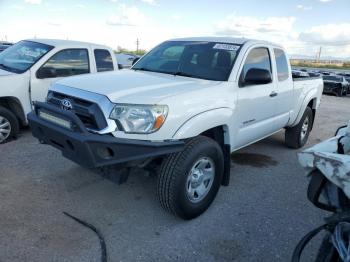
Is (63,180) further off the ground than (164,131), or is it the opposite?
(164,131)

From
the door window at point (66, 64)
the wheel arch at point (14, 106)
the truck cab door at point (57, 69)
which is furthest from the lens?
the door window at point (66, 64)

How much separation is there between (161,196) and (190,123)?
30.0 inches

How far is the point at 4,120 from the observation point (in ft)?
18.4

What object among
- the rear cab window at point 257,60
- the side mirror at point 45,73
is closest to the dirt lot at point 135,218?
the rear cab window at point 257,60

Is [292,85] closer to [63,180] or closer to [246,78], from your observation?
[246,78]

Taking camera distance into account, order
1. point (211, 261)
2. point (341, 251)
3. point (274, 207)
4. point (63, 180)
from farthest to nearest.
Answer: point (63, 180), point (274, 207), point (211, 261), point (341, 251)

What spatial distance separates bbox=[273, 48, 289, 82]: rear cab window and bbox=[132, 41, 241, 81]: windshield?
1.12 meters

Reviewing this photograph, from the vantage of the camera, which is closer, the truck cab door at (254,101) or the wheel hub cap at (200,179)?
the wheel hub cap at (200,179)

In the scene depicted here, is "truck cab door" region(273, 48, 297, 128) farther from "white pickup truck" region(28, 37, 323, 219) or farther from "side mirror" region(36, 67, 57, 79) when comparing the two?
"side mirror" region(36, 67, 57, 79)

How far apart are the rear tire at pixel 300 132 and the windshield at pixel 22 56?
15.5 ft

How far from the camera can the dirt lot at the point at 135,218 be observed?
3012mm

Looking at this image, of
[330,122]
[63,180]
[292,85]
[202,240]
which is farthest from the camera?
[330,122]

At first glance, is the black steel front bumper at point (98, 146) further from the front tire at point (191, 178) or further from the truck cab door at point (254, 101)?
the truck cab door at point (254, 101)

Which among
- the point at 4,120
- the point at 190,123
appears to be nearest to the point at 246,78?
the point at 190,123
